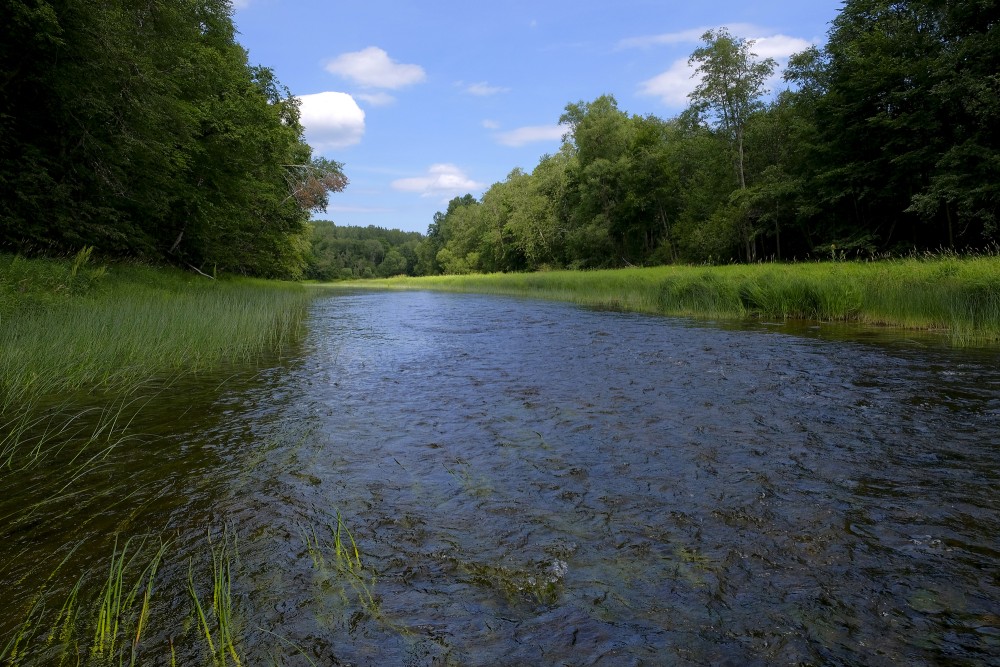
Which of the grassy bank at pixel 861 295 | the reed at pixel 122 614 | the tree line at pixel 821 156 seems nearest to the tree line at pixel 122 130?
the reed at pixel 122 614

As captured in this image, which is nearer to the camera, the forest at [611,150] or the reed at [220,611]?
the reed at [220,611]

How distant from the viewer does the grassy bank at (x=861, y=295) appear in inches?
377

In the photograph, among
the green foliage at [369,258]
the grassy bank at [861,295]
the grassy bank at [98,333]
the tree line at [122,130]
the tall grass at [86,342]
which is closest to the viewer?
the tall grass at [86,342]

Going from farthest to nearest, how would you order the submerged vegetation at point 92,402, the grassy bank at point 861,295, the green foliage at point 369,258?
the green foliage at point 369,258 → the grassy bank at point 861,295 → the submerged vegetation at point 92,402

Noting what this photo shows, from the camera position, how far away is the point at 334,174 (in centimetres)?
3266

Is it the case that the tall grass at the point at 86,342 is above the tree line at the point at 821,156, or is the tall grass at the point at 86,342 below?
below

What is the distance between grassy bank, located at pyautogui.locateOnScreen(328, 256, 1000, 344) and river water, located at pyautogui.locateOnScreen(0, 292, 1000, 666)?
4560mm

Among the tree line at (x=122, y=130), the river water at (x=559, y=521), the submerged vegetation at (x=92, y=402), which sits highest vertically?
the tree line at (x=122, y=130)

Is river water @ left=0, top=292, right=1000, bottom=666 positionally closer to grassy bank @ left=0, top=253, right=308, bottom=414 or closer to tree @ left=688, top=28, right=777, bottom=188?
grassy bank @ left=0, top=253, right=308, bottom=414

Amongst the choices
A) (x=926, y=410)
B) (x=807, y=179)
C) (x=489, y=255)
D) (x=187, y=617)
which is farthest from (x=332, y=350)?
(x=489, y=255)

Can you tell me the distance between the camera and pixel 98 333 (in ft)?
22.5

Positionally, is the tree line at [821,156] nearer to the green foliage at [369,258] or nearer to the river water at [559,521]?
the river water at [559,521]

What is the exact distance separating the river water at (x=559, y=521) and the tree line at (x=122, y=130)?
9264 millimetres

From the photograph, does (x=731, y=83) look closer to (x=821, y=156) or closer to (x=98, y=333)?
(x=821, y=156)
